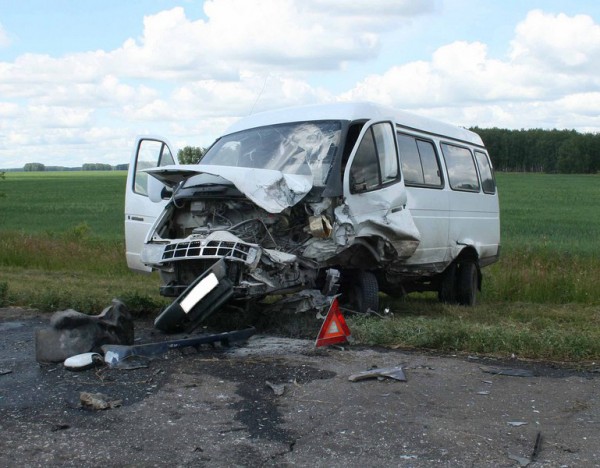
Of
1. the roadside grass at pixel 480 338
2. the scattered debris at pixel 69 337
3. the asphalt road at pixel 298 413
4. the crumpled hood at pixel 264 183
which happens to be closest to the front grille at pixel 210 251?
the crumpled hood at pixel 264 183

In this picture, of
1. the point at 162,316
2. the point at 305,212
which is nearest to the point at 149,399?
the point at 162,316

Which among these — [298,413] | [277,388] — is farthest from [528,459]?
[277,388]

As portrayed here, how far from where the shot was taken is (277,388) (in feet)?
19.0

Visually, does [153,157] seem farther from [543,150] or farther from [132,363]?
[543,150]

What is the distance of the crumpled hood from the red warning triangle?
104 centimetres

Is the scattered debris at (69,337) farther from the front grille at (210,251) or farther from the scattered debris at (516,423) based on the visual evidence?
the scattered debris at (516,423)

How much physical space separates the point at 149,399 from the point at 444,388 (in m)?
2.09

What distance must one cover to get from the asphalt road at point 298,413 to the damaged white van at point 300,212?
78 centimetres

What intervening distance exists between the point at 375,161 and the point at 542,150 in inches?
4093

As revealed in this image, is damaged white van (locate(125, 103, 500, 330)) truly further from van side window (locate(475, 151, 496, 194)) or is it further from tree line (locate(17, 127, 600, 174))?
tree line (locate(17, 127, 600, 174))

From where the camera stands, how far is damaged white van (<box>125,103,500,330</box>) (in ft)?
24.2

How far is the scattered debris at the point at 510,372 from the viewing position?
645 cm

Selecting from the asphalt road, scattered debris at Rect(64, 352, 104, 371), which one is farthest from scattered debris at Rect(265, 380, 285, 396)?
scattered debris at Rect(64, 352, 104, 371)

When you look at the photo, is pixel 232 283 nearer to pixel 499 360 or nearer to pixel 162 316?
pixel 162 316
